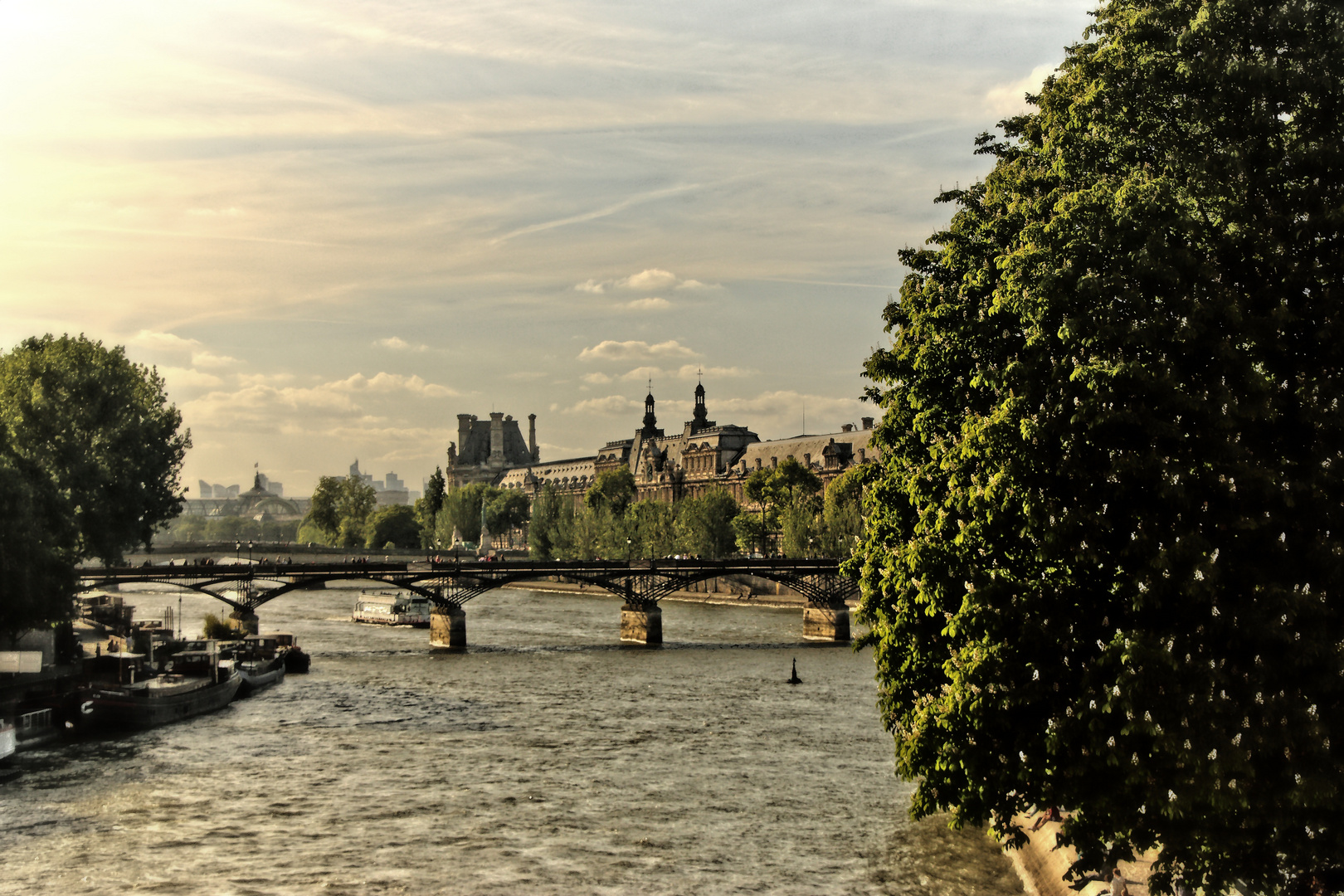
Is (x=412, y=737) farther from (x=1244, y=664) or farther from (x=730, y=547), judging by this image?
(x=730, y=547)

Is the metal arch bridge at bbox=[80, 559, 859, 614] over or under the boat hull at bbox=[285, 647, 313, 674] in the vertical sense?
over

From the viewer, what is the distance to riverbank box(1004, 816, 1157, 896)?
24.1 metres

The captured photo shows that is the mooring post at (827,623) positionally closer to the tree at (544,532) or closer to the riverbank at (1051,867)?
the riverbank at (1051,867)

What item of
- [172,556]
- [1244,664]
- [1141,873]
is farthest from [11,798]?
[172,556]

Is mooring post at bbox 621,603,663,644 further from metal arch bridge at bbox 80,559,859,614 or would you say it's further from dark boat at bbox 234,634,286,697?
dark boat at bbox 234,634,286,697

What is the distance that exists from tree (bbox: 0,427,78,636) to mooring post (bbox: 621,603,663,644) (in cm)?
3618

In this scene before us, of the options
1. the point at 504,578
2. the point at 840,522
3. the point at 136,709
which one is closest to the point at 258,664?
the point at 136,709

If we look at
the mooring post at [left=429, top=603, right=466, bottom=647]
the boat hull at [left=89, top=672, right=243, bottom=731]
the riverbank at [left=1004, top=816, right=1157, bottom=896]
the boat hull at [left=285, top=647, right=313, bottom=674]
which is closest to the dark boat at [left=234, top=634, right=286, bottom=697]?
the boat hull at [left=285, top=647, right=313, bottom=674]

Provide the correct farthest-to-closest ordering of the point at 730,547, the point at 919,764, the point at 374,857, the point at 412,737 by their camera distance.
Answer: the point at 730,547 < the point at 412,737 < the point at 374,857 < the point at 919,764

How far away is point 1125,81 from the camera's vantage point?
21531 millimetres

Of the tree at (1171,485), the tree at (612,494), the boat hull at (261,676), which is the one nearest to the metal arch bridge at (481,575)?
the boat hull at (261,676)

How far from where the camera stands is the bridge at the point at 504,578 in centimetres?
8344

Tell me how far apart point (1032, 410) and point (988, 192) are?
24.5ft

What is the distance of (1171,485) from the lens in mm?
19047
